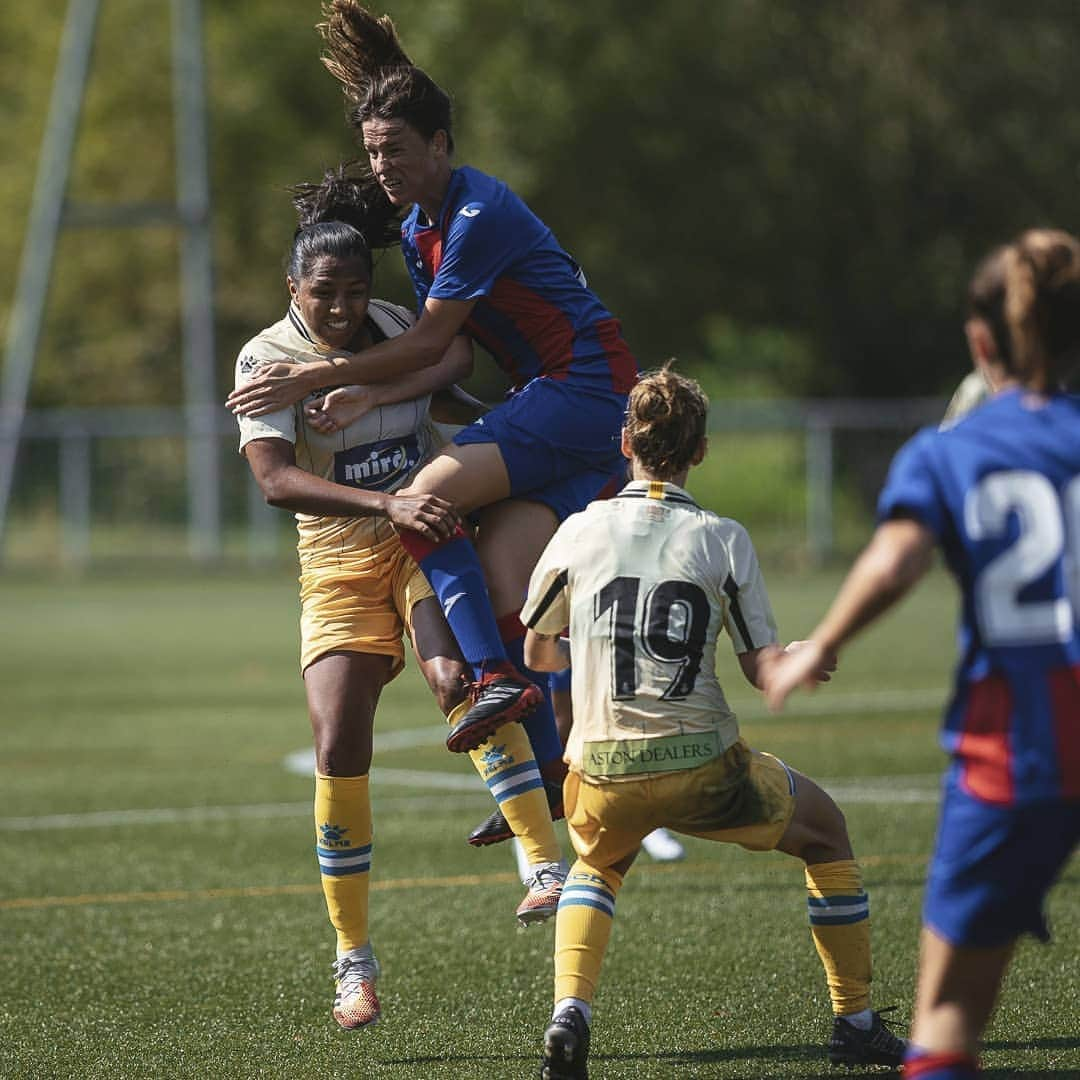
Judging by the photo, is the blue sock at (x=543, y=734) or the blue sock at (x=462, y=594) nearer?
the blue sock at (x=462, y=594)

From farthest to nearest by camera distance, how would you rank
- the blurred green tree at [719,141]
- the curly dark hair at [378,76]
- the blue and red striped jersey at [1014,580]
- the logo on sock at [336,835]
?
1. the blurred green tree at [719,141]
2. the logo on sock at [336,835]
3. the curly dark hair at [378,76]
4. the blue and red striped jersey at [1014,580]

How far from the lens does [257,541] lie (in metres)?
32.5

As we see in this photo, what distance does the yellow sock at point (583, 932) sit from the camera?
4645 mm

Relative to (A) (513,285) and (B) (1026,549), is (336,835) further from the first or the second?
(B) (1026,549)

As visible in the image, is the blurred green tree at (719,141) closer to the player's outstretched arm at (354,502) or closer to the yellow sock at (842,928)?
the player's outstretched arm at (354,502)

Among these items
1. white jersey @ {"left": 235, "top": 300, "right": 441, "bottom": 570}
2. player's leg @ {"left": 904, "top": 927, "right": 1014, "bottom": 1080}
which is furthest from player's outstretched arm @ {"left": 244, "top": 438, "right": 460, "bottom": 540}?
player's leg @ {"left": 904, "top": 927, "right": 1014, "bottom": 1080}

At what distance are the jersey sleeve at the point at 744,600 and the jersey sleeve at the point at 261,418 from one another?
1.51m

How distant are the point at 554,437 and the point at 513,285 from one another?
1.48 feet

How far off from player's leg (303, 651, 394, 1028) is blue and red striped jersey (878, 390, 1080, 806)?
2473 millimetres

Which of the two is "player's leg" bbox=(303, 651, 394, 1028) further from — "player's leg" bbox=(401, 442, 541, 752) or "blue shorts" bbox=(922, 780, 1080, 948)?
"blue shorts" bbox=(922, 780, 1080, 948)

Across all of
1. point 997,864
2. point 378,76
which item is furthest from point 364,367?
point 997,864

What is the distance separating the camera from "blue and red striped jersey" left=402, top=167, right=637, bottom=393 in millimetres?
5613

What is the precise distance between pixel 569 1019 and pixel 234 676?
12129mm

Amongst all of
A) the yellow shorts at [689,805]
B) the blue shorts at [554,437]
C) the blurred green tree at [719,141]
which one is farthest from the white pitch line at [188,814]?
the blurred green tree at [719,141]
